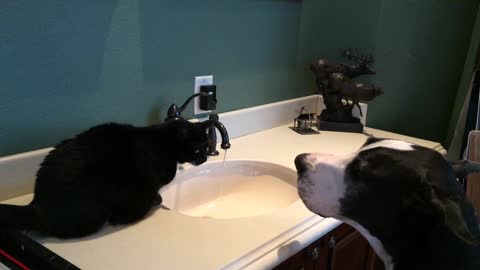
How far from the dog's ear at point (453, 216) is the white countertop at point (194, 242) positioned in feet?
0.98

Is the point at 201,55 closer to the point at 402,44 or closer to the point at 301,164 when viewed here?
the point at 301,164

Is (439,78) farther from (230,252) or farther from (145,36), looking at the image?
(230,252)

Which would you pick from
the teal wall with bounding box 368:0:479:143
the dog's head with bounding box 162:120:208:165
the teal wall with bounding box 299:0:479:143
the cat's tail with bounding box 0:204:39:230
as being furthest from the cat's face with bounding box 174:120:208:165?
the teal wall with bounding box 368:0:479:143

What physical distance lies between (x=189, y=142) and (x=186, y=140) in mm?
11

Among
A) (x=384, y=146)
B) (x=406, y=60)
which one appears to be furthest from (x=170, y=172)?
(x=406, y=60)

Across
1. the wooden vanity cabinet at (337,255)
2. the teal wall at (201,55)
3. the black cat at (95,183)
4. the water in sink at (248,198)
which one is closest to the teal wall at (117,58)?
the teal wall at (201,55)

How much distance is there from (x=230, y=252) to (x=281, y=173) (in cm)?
58

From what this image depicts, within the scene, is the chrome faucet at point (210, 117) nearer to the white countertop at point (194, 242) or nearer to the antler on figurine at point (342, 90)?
the white countertop at point (194, 242)

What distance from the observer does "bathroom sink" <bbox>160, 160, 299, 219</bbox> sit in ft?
4.22

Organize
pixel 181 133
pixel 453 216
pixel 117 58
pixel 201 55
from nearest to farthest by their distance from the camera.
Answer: pixel 453 216
pixel 181 133
pixel 117 58
pixel 201 55

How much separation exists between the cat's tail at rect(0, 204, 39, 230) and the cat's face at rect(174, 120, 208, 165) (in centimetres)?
38

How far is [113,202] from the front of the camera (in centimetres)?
88

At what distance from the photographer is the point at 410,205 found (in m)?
0.83

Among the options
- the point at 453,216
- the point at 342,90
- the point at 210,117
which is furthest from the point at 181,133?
the point at 342,90
